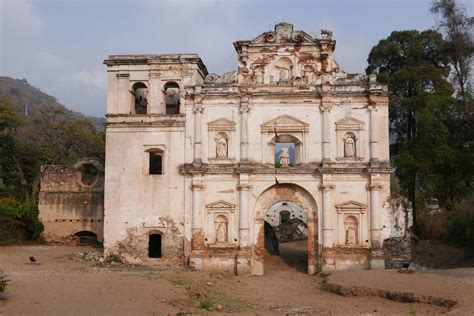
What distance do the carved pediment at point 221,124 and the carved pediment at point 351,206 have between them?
5.64m

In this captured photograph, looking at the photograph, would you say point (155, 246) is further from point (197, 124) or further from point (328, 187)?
point (328, 187)

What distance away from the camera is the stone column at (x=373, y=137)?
2270 centimetres

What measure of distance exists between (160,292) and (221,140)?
883 centimetres

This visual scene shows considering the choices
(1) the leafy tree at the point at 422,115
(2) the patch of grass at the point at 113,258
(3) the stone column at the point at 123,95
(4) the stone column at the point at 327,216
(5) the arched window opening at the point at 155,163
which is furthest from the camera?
(1) the leafy tree at the point at 422,115

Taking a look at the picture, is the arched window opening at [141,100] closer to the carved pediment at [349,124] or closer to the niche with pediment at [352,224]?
the carved pediment at [349,124]

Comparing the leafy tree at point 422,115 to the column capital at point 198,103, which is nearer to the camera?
the column capital at point 198,103

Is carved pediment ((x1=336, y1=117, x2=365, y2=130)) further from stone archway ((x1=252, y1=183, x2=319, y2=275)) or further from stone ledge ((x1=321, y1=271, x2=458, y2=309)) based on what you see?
stone ledge ((x1=321, y1=271, x2=458, y2=309))

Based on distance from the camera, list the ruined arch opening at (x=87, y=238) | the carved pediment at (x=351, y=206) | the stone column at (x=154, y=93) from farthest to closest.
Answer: the ruined arch opening at (x=87, y=238) < the stone column at (x=154, y=93) < the carved pediment at (x=351, y=206)

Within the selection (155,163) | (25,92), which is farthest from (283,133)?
(25,92)

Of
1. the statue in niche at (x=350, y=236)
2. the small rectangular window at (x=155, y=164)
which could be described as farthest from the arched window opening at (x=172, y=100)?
the statue in niche at (x=350, y=236)

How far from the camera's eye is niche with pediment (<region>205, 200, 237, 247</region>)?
23.0 m

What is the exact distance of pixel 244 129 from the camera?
76.3ft

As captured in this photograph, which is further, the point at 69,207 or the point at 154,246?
the point at 69,207

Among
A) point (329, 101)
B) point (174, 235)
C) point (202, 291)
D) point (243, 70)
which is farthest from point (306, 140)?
point (202, 291)
